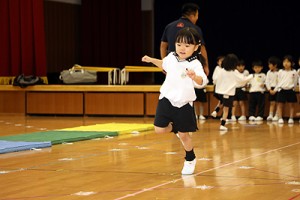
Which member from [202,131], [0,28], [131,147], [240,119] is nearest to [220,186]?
[131,147]

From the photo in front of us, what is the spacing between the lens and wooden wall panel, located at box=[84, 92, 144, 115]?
13828 mm

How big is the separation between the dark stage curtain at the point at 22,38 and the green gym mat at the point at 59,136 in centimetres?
557

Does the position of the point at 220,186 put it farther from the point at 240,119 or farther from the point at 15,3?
the point at 15,3

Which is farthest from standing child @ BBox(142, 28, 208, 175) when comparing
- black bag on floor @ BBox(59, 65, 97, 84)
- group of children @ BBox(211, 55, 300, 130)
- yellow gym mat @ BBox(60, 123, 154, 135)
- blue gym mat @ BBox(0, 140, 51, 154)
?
black bag on floor @ BBox(59, 65, 97, 84)

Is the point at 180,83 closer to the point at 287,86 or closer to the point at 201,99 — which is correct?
the point at 287,86

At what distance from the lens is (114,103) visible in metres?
14.0

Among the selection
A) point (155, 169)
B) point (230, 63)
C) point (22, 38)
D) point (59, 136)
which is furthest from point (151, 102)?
point (155, 169)

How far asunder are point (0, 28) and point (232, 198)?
35.7 ft

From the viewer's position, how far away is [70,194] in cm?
496

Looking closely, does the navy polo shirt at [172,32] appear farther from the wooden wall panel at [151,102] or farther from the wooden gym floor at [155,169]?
the wooden wall panel at [151,102]

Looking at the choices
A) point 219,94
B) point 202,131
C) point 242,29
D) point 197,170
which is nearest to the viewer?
point 197,170

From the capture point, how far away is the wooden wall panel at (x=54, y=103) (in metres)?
14.2

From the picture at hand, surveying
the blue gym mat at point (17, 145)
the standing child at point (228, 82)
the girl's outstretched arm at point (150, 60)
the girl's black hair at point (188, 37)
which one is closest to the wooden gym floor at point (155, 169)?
the blue gym mat at point (17, 145)

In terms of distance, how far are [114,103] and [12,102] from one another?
2291 mm
